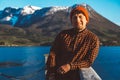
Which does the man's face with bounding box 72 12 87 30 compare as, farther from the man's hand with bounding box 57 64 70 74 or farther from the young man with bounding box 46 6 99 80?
the man's hand with bounding box 57 64 70 74

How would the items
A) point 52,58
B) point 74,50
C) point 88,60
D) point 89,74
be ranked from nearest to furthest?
point 89,74, point 88,60, point 74,50, point 52,58

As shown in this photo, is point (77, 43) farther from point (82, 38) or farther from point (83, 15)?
point (83, 15)

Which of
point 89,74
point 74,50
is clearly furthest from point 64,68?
point 89,74

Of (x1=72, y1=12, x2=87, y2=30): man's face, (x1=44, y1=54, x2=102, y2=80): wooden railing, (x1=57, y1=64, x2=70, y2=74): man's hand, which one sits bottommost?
(x1=57, y1=64, x2=70, y2=74): man's hand

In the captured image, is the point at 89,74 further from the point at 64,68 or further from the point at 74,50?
the point at 74,50

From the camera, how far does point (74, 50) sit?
4.04m

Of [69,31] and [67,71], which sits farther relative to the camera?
[69,31]

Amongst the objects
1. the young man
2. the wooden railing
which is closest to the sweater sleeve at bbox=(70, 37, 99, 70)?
the young man

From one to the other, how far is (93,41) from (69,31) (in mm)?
409

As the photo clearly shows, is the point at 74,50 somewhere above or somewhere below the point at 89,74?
above

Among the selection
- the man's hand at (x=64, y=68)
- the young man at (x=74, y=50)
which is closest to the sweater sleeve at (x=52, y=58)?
the young man at (x=74, y=50)

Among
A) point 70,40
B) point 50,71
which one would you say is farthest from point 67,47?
point 50,71

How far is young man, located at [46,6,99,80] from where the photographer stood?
3.91 meters

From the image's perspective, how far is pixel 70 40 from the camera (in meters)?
4.13
